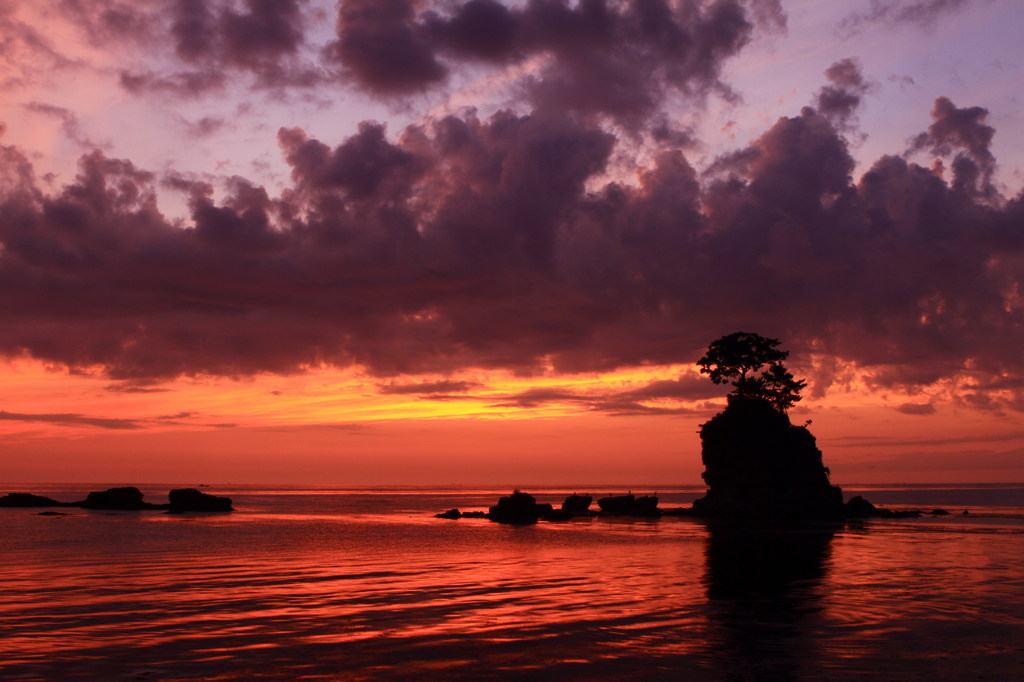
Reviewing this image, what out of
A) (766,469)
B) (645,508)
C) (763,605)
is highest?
(766,469)

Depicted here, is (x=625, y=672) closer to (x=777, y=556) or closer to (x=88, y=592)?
(x=88, y=592)

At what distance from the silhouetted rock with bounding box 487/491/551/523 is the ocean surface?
167 feet

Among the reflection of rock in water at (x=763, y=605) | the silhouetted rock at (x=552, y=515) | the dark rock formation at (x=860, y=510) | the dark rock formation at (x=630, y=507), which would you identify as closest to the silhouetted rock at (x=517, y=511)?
the silhouetted rock at (x=552, y=515)

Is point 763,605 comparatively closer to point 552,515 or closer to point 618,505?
point 552,515

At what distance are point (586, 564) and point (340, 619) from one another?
24503 mm

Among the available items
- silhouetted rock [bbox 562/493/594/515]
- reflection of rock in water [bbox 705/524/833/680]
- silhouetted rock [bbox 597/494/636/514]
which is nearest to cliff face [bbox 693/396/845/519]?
silhouetted rock [bbox 597/494/636/514]

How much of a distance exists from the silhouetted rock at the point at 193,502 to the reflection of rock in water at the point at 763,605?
4077 inches

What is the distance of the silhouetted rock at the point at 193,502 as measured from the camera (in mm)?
132375

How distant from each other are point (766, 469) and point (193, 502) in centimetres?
10201

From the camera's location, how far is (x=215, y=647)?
71.3 ft

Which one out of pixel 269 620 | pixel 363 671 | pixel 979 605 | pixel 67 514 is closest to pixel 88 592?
pixel 269 620

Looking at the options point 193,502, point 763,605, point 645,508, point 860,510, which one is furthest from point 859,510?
point 193,502

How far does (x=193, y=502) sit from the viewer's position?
438 feet

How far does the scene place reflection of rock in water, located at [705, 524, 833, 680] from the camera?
20.2 meters
